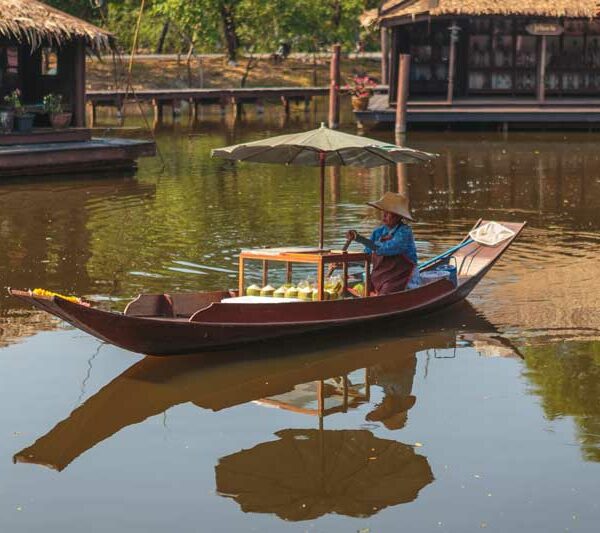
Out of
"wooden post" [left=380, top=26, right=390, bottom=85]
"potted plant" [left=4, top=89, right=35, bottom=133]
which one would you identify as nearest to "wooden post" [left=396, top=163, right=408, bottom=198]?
"potted plant" [left=4, top=89, right=35, bottom=133]

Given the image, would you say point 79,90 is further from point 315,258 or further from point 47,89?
point 315,258

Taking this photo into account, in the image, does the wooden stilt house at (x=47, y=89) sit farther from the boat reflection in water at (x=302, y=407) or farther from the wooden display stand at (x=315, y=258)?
the boat reflection in water at (x=302, y=407)

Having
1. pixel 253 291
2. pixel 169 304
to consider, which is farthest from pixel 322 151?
pixel 169 304

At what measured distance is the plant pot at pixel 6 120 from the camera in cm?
2597

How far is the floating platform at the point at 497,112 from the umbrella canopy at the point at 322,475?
27033 millimetres

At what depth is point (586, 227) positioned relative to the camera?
1988 cm

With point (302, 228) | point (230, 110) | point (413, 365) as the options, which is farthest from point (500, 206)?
point (230, 110)

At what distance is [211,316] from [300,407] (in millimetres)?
1334

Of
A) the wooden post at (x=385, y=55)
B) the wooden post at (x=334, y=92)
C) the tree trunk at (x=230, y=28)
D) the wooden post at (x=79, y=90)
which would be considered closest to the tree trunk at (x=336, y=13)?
the tree trunk at (x=230, y=28)

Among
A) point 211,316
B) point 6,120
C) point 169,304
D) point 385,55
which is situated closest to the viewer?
point 211,316

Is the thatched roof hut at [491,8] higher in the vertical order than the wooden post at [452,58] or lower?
higher

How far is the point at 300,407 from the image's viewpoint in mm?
10719

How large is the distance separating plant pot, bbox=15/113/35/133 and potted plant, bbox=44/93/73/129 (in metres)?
0.51

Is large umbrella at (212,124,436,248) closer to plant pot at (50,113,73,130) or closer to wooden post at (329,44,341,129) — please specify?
plant pot at (50,113,73,130)
